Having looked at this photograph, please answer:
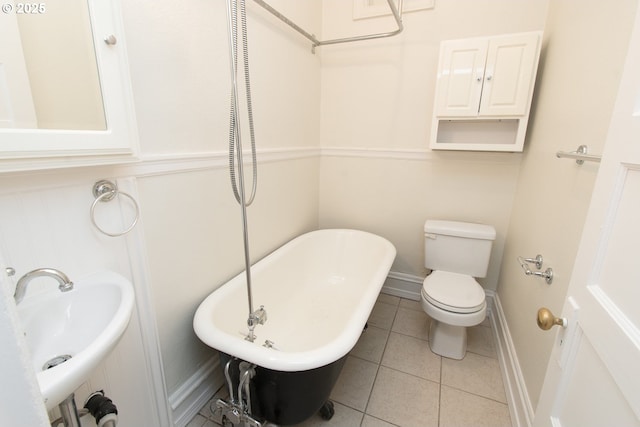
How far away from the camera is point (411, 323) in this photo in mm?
2129

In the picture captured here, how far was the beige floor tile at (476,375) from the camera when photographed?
5.14 feet

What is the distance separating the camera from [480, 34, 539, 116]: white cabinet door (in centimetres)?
162

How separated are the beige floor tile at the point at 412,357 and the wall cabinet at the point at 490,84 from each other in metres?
1.34

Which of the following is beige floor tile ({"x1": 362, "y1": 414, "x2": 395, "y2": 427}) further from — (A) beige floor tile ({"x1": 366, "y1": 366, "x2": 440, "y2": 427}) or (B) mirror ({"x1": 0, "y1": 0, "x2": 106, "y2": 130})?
(B) mirror ({"x1": 0, "y1": 0, "x2": 106, "y2": 130})

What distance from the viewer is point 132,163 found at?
102 centimetres

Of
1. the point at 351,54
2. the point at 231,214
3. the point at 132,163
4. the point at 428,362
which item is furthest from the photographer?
the point at 351,54

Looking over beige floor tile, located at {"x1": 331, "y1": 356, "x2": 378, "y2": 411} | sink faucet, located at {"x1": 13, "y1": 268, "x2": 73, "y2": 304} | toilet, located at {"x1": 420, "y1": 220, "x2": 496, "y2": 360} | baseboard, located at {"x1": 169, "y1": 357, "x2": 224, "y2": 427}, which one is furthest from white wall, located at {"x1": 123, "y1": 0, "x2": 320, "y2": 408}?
toilet, located at {"x1": 420, "y1": 220, "x2": 496, "y2": 360}

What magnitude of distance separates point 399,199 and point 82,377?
83.1 inches

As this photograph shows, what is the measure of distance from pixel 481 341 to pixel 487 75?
1.73 metres

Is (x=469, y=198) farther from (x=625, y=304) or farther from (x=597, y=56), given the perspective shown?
(x=625, y=304)

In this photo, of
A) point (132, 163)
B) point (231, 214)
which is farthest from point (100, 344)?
point (231, 214)

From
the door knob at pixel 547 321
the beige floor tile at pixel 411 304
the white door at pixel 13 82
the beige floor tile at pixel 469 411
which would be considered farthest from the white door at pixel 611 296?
the beige floor tile at pixel 411 304

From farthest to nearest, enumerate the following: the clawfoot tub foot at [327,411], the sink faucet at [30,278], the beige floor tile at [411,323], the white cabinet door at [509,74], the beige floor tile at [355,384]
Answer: the beige floor tile at [411,323], the white cabinet door at [509,74], the beige floor tile at [355,384], the clawfoot tub foot at [327,411], the sink faucet at [30,278]

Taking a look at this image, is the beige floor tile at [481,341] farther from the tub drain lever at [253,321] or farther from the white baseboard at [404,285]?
the tub drain lever at [253,321]
